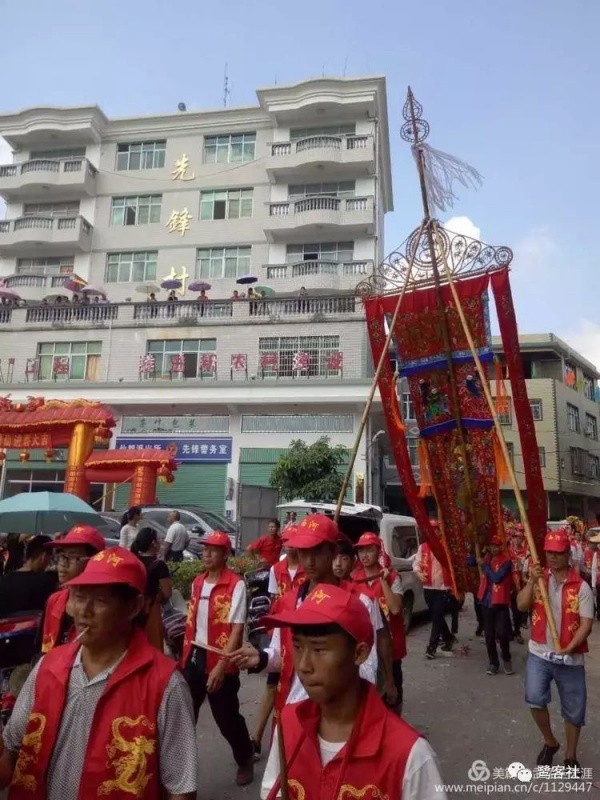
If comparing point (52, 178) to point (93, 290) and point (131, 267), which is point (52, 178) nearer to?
point (131, 267)

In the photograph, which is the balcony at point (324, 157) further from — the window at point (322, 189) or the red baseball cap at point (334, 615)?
the red baseball cap at point (334, 615)

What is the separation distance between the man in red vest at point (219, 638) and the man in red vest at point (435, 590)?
3.93 m

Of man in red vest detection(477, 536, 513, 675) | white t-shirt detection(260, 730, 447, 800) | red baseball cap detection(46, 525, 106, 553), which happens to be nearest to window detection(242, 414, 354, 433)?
man in red vest detection(477, 536, 513, 675)

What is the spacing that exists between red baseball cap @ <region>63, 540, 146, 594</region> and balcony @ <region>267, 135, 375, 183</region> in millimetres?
23060

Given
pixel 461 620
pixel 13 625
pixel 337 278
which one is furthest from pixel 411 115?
pixel 337 278

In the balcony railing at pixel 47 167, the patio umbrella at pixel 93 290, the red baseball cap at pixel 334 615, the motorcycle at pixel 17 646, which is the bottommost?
the motorcycle at pixel 17 646

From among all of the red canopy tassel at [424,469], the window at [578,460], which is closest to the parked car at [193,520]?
the red canopy tassel at [424,469]

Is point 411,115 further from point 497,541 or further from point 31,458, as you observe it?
point 31,458

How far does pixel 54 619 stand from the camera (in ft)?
9.83

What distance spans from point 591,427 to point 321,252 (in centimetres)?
2047

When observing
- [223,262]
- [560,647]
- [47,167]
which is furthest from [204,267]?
[560,647]

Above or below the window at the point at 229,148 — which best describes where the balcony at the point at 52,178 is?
below

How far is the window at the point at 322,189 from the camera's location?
24.1 meters

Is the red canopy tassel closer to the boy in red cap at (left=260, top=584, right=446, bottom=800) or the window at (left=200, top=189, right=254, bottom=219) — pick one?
the boy in red cap at (left=260, top=584, right=446, bottom=800)
